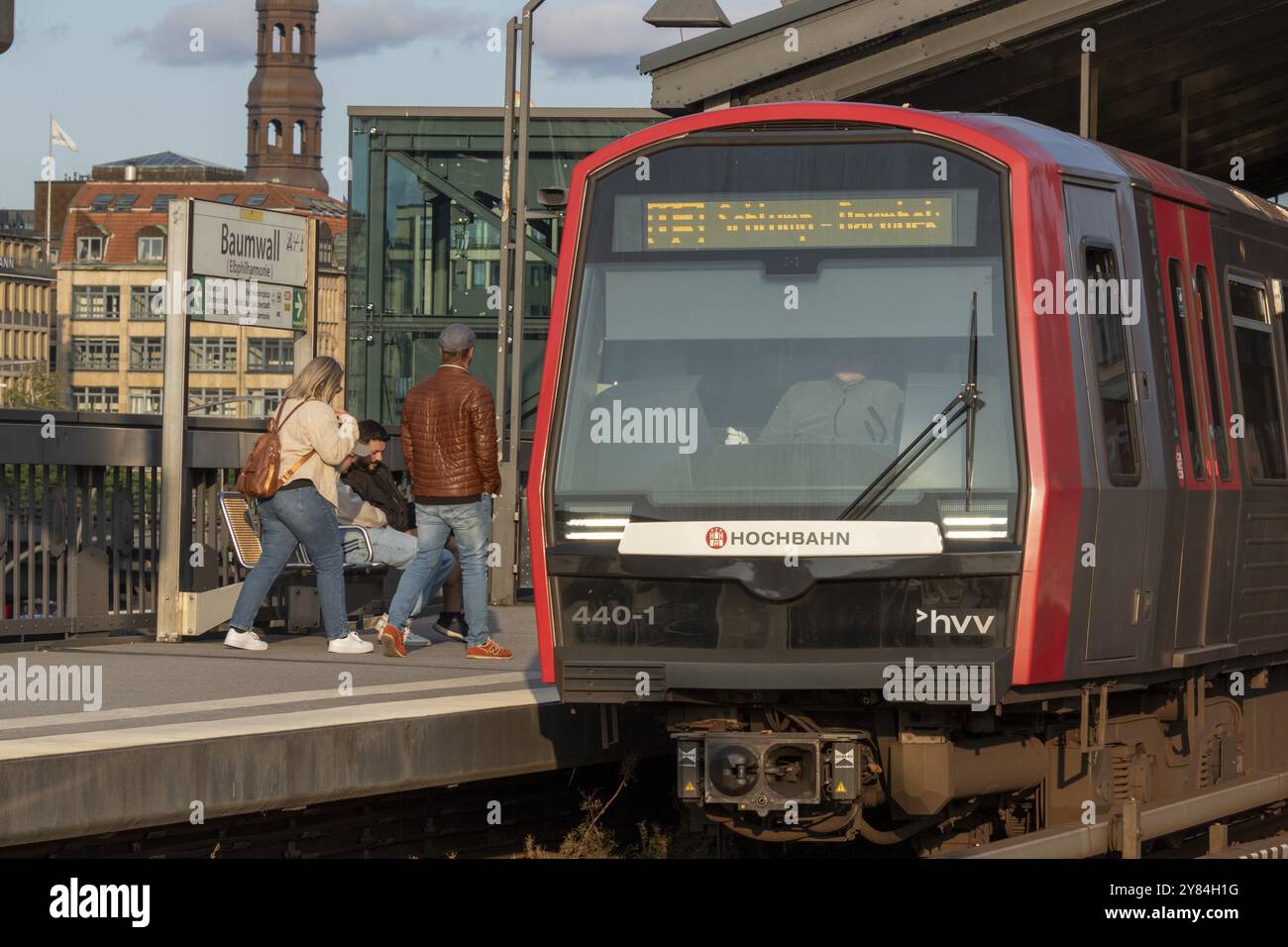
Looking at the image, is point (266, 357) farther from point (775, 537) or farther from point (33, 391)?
point (775, 537)

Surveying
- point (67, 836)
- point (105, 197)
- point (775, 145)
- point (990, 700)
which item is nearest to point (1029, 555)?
point (990, 700)

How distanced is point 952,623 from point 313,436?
5192 millimetres

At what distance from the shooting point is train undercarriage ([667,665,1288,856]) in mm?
9109

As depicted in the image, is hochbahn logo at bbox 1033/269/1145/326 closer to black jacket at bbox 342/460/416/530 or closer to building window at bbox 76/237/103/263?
black jacket at bbox 342/460/416/530

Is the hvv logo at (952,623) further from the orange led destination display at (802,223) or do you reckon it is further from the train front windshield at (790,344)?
the orange led destination display at (802,223)

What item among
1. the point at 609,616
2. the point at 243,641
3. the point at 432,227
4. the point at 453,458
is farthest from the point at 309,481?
the point at 432,227

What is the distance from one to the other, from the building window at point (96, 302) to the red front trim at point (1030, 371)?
143 meters

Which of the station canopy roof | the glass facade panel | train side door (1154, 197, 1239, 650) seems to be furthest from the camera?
the glass facade panel

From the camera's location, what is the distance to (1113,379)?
31.2ft

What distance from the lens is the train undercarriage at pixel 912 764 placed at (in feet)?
29.9

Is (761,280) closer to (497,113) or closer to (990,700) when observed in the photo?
(990,700)

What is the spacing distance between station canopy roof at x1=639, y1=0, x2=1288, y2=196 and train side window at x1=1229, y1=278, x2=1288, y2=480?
419cm

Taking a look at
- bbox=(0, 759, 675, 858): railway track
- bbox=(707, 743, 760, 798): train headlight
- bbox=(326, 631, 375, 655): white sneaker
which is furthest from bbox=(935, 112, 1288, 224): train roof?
bbox=(326, 631, 375, 655): white sneaker
